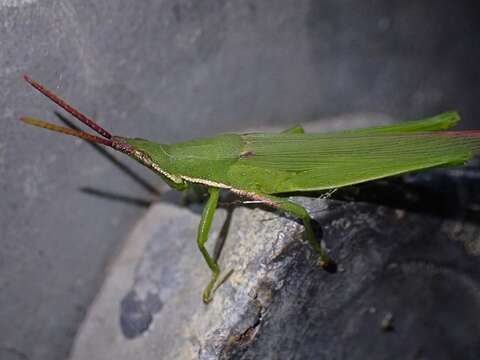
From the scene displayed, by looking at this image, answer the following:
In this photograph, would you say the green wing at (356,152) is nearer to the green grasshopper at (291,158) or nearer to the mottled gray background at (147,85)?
the green grasshopper at (291,158)

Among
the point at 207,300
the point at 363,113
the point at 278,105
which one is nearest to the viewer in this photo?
the point at 207,300

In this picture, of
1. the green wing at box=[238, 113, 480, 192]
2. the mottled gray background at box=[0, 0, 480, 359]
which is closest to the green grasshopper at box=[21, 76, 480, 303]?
the green wing at box=[238, 113, 480, 192]

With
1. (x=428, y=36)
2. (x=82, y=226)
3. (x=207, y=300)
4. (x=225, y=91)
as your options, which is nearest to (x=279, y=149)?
(x=225, y=91)

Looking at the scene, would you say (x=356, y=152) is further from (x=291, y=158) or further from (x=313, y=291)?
(x=313, y=291)

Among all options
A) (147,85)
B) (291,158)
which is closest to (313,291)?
(291,158)

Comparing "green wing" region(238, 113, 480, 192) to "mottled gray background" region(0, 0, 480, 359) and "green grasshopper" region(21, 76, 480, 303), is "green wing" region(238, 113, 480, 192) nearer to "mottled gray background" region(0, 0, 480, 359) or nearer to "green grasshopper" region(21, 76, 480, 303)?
"green grasshopper" region(21, 76, 480, 303)

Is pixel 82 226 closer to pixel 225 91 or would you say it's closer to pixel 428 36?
pixel 225 91
